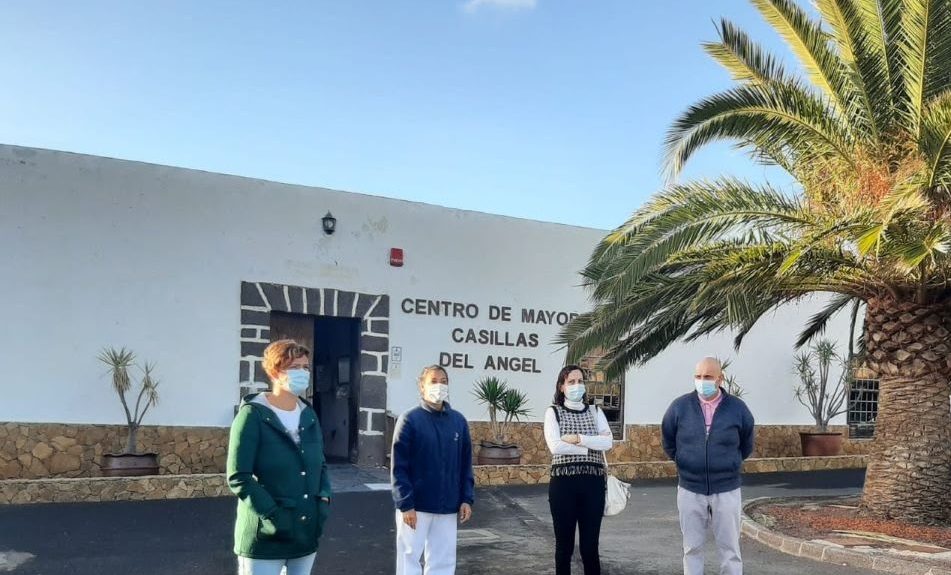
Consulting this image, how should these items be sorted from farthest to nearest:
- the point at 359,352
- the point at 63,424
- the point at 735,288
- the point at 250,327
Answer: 1. the point at 359,352
2. the point at 250,327
3. the point at 63,424
4. the point at 735,288

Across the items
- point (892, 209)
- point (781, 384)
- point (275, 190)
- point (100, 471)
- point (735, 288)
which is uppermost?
point (275, 190)

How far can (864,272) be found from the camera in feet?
28.6

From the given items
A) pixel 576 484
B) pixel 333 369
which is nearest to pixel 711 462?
pixel 576 484

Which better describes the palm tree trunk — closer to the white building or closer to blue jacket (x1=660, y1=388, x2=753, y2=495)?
blue jacket (x1=660, y1=388, x2=753, y2=495)

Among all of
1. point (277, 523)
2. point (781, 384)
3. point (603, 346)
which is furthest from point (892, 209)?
point (781, 384)

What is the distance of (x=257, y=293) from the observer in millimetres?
11820

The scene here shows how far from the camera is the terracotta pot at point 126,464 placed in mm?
10320

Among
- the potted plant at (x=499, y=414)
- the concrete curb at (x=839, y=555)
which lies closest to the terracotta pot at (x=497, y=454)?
the potted plant at (x=499, y=414)

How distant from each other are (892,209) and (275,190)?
7.79m

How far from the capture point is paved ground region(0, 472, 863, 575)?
6934 mm

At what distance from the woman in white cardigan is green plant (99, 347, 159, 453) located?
673 cm

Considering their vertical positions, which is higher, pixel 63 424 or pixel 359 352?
pixel 359 352

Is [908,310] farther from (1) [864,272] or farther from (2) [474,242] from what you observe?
(2) [474,242]

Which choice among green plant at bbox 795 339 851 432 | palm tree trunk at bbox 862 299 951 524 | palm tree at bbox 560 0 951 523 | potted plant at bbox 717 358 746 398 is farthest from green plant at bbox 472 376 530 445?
green plant at bbox 795 339 851 432
